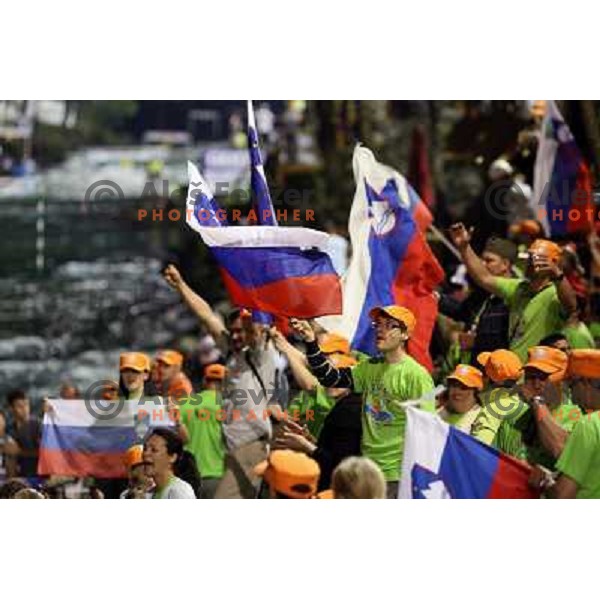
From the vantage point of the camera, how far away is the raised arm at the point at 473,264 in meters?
14.9

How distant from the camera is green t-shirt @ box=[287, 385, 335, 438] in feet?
45.5

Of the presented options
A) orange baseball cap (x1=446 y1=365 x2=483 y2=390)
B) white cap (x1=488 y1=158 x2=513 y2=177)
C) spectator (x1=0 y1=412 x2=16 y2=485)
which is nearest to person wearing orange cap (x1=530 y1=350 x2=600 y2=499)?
orange baseball cap (x1=446 y1=365 x2=483 y2=390)

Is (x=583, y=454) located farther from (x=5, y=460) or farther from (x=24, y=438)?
(x=24, y=438)

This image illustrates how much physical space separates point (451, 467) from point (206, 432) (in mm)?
2549

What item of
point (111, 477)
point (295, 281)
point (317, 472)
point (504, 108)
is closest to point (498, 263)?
point (295, 281)

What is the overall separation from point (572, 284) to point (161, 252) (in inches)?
468

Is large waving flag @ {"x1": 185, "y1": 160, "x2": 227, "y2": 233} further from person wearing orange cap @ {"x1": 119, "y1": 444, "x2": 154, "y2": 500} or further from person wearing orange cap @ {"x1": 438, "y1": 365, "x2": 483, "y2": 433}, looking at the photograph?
person wearing orange cap @ {"x1": 438, "y1": 365, "x2": 483, "y2": 433}

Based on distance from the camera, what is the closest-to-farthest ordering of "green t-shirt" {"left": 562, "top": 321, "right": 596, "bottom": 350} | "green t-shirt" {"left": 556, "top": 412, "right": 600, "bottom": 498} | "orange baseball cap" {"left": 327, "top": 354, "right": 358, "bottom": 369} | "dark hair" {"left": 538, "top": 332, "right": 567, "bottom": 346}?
"green t-shirt" {"left": 556, "top": 412, "right": 600, "bottom": 498}, "dark hair" {"left": 538, "top": 332, "right": 567, "bottom": 346}, "orange baseball cap" {"left": 327, "top": 354, "right": 358, "bottom": 369}, "green t-shirt" {"left": 562, "top": 321, "right": 596, "bottom": 350}

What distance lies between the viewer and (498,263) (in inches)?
603

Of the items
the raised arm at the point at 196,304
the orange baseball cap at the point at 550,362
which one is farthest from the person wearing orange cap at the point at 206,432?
the orange baseball cap at the point at 550,362

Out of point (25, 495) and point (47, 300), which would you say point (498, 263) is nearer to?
point (25, 495)

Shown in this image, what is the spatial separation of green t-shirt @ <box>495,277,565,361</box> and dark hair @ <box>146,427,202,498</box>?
2.37 meters

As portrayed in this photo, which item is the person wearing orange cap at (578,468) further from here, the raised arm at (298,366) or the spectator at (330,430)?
the raised arm at (298,366)

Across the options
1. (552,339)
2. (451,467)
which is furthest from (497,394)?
(451,467)
